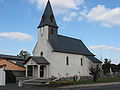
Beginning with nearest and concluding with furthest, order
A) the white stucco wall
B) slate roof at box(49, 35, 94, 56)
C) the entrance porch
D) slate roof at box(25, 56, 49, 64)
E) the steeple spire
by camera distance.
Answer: slate roof at box(25, 56, 49, 64) < the entrance porch < the white stucco wall < slate roof at box(49, 35, 94, 56) < the steeple spire

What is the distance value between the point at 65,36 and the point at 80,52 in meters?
5.20

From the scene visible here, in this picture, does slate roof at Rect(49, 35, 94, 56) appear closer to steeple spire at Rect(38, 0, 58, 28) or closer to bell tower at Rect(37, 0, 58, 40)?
bell tower at Rect(37, 0, 58, 40)

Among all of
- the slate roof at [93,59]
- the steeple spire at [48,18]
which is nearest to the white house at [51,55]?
the steeple spire at [48,18]

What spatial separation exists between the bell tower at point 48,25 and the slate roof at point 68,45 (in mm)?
1398

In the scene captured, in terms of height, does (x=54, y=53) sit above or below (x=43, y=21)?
below

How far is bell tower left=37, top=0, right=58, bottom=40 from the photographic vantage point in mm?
46000

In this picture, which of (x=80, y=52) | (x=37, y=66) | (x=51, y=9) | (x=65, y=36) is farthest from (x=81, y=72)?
(x=51, y=9)

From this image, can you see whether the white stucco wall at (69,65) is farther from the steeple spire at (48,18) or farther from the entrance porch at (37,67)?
the steeple spire at (48,18)

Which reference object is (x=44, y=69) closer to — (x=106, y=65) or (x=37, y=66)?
(x=37, y=66)

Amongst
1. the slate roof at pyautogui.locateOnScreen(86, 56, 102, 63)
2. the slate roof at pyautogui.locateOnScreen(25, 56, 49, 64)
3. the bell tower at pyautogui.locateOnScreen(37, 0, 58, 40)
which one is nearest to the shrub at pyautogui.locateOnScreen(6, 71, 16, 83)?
the slate roof at pyautogui.locateOnScreen(25, 56, 49, 64)

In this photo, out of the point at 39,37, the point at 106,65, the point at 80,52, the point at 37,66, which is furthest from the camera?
the point at 106,65

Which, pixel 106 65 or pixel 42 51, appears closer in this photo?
pixel 42 51

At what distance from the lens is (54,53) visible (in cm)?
4472

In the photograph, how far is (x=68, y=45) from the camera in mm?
50125
